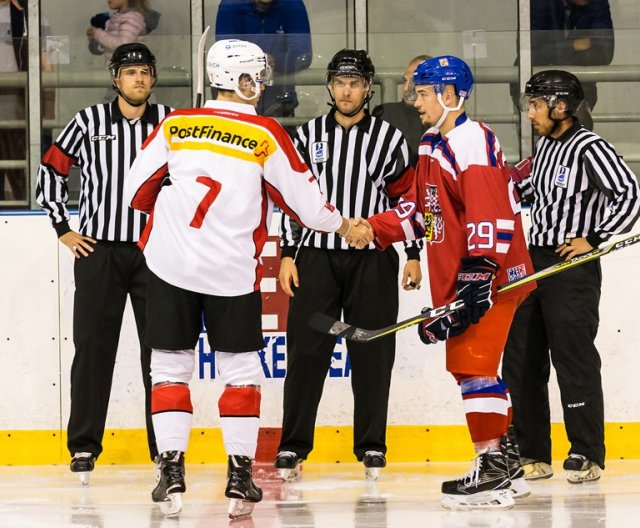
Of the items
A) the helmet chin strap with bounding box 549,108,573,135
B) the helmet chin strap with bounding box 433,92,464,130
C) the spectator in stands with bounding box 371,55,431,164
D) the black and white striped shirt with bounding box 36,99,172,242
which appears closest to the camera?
the helmet chin strap with bounding box 433,92,464,130

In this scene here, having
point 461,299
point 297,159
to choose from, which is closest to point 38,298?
point 297,159

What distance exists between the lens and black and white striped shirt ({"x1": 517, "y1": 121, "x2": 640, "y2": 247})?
4.27m

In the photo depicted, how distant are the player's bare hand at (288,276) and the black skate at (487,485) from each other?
3.49ft

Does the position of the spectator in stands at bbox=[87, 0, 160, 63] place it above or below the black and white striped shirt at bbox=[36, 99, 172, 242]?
above

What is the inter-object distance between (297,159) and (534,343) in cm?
126

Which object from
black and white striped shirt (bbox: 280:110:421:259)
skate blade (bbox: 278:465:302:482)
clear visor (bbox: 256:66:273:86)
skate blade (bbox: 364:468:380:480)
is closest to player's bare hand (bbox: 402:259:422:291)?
black and white striped shirt (bbox: 280:110:421:259)

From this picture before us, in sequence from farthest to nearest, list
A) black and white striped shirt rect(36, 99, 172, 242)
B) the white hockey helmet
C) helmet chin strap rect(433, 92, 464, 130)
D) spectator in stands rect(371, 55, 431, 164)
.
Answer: spectator in stands rect(371, 55, 431, 164) < black and white striped shirt rect(36, 99, 172, 242) < helmet chin strap rect(433, 92, 464, 130) < the white hockey helmet

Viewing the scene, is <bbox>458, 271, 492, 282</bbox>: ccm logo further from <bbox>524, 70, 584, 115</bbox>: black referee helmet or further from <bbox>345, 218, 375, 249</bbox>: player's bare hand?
<bbox>524, 70, 584, 115</bbox>: black referee helmet

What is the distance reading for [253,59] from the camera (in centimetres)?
370

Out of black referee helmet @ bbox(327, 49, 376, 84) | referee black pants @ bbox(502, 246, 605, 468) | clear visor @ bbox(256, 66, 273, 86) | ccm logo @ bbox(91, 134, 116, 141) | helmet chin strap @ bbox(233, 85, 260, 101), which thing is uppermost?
black referee helmet @ bbox(327, 49, 376, 84)

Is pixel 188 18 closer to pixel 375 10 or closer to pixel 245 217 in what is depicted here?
pixel 375 10

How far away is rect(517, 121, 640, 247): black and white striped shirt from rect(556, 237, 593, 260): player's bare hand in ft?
0.06

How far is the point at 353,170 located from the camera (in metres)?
4.53

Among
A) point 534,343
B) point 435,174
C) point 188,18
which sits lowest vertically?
point 534,343
